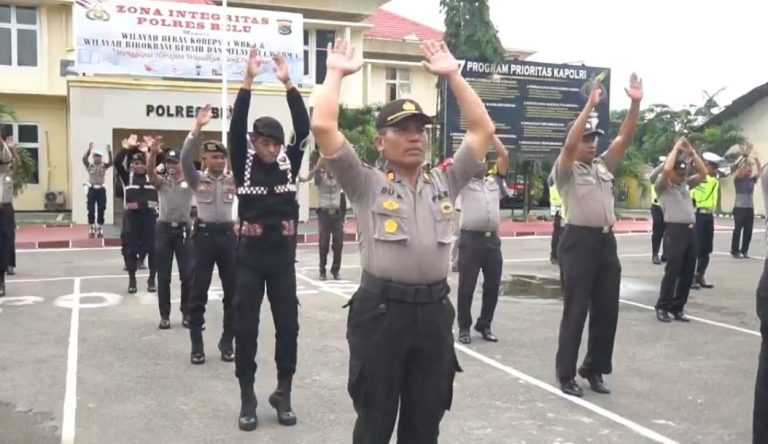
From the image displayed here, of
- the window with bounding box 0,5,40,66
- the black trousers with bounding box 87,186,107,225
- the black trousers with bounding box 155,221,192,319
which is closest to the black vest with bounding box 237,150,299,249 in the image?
the black trousers with bounding box 155,221,192,319

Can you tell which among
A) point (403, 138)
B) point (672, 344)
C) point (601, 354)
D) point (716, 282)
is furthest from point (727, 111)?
point (403, 138)

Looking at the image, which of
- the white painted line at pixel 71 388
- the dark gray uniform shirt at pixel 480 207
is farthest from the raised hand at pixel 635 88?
the white painted line at pixel 71 388

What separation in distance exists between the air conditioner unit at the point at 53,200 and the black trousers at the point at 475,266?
21458mm

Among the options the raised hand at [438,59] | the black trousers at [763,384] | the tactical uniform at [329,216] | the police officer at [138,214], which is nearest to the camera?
the raised hand at [438,59]

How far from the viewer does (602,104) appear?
24.9 meters

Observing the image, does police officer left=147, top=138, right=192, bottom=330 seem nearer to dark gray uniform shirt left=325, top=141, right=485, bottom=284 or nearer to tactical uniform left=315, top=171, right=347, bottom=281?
tactical uniform left=315, top=171, right=347, bottom=281

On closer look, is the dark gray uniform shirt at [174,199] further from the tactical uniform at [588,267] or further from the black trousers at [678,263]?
the black trousers at [678,263]

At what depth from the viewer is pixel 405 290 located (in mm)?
3592

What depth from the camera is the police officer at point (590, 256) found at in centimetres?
607

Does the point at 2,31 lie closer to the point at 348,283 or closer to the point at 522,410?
the point at 348,283

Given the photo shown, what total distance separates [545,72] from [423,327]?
2130 cm

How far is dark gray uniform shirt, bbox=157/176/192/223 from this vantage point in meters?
8.39

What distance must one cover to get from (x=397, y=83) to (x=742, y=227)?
18357 mm

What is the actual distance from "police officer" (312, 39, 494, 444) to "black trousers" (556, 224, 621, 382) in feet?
8.52
